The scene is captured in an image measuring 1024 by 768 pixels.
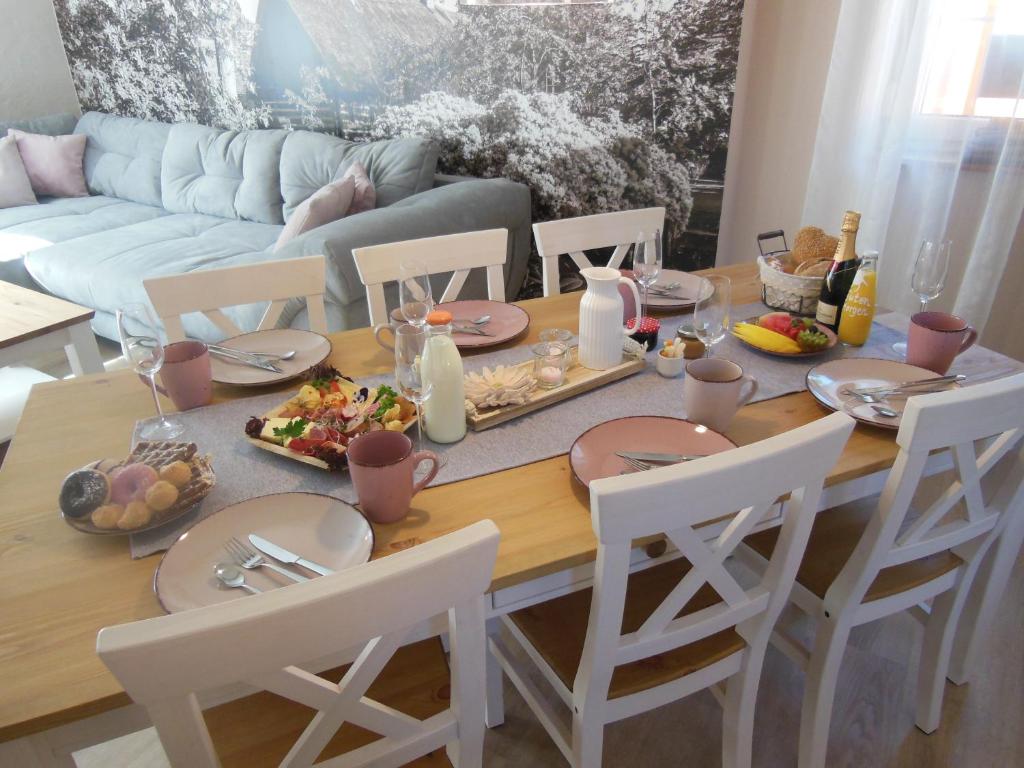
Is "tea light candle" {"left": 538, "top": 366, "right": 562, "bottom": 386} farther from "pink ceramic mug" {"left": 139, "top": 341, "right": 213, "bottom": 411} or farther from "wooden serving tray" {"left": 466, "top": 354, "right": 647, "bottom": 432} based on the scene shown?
"pink ceramic mug" {"left": 139, "top": 341, "right": 213, "bottom": 411}

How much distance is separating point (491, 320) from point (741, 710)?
3.08ft

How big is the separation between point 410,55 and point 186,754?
131 inches

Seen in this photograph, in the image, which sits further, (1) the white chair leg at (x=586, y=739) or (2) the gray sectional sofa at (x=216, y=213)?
(2) the gray sectional sofa at (x=216, y=213)

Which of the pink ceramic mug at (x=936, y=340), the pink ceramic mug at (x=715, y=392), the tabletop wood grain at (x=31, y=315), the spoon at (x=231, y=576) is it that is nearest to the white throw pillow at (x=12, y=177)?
the tabletop wood grain at (x=31, y=315)

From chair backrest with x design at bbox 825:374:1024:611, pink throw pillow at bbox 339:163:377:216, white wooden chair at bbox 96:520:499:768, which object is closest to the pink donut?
white wooden chair at bbox 96:520:499:768

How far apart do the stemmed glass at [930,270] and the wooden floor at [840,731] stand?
79 centimetres

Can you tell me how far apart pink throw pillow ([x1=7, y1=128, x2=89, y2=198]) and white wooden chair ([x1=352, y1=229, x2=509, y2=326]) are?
352 centimetres

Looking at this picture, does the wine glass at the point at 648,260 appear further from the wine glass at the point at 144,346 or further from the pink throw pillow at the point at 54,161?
the pink throw pillow at the point at 54,161

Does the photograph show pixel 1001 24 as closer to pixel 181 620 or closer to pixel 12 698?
pixel 181 620

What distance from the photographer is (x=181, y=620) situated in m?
0.59

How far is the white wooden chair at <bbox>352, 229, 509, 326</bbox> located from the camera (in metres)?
1.74

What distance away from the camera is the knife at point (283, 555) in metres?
0.90

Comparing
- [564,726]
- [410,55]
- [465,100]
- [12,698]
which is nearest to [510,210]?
[465,100]

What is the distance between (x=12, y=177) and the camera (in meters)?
4.08
